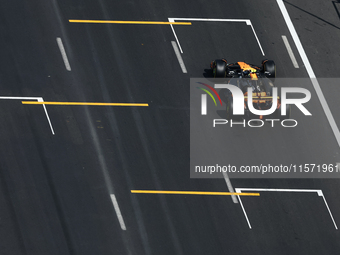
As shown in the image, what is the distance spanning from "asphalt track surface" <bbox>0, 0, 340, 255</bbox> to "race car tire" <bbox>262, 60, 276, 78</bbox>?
117 cm

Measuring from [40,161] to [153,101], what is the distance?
22.4 feet

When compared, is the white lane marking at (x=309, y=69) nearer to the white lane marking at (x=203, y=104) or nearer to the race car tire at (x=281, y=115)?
the race car tire at (x=281, y=115)

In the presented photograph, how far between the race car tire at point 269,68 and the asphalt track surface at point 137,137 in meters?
1.17

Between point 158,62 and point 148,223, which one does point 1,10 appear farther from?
point 148,223

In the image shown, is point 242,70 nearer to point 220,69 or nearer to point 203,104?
point 220,69

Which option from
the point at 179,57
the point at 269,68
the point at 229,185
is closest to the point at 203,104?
the point at 179,57

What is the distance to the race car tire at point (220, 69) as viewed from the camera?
38.3 metres

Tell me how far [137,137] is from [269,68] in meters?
8.18

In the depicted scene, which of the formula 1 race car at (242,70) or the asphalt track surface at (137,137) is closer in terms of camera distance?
the asphalt track surface at (137,137)

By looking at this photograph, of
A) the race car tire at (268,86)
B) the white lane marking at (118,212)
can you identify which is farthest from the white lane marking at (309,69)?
the white lane marking at (118,212)

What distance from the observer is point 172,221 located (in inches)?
1341

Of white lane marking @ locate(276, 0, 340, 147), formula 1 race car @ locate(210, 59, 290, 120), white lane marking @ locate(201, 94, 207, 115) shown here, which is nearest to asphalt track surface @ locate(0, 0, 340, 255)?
white lane marking @ locate(276, 0, 340, 147)

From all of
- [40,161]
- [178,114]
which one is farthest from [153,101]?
[40,161]

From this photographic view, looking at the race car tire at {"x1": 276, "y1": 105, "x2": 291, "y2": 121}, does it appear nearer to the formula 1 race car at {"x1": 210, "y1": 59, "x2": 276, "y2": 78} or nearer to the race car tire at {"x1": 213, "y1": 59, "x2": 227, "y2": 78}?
the formula 1 race car at {"x1": 210, "y1": 59, "x2": 276, "y2": 78}
